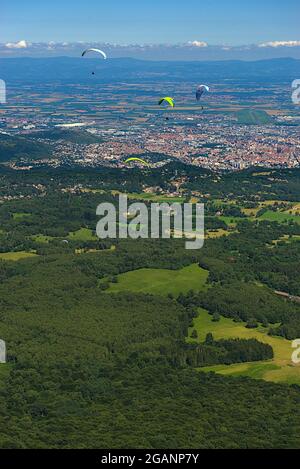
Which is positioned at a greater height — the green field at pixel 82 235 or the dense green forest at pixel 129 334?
the dense green forest at pixel 129 334

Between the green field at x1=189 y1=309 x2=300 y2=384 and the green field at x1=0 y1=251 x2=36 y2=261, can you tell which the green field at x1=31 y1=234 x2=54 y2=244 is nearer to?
the green field at x1=0 y1=251 x2=36 y2=261

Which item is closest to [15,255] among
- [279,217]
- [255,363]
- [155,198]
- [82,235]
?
[82,235]

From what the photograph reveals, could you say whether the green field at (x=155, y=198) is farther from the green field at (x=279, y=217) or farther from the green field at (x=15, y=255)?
the green field at (x=15, y=255)

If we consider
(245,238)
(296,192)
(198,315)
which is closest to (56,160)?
(296,192)

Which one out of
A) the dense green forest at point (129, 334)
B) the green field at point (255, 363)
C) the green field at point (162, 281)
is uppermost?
the dense green forest at point (129, 334)

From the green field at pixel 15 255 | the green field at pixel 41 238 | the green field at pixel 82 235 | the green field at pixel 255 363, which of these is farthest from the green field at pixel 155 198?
the green field at pixel 255 363
